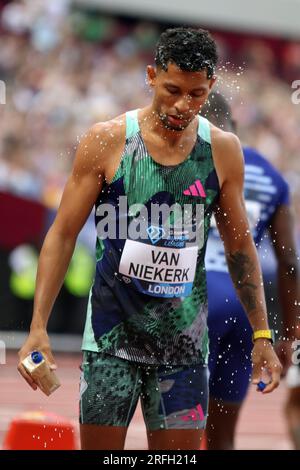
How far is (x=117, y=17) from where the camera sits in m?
15.9

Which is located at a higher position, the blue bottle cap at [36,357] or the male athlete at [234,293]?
the male athlete at [234,293]

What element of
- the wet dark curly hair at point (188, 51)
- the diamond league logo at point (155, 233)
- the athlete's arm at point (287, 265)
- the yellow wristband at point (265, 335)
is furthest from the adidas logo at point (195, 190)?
the athlete's arm at point (287, 265)

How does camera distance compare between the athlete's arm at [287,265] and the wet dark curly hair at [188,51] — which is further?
the athlete's arm at [287,265]

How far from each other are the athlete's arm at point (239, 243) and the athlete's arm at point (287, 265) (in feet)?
4.51

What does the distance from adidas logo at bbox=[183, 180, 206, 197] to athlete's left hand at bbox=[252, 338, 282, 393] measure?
→ 65 centimetres

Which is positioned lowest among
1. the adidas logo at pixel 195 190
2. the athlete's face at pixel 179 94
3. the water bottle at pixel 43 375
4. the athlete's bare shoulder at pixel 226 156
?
the water bottle at pixel 43 375

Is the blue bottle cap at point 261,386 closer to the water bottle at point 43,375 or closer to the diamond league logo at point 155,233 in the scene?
the diamond league logo at point 155,233

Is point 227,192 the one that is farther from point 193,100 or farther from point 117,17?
→ point 117,17

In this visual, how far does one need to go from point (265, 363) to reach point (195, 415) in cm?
35

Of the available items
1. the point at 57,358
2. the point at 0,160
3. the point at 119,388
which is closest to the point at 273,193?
the point at 119,388

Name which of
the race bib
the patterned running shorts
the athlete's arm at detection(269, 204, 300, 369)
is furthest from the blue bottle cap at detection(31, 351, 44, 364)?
the athlete's arm at detection(269, 204, 300, 369)

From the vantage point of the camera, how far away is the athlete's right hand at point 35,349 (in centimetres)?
433

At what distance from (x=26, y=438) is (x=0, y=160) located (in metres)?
5.20

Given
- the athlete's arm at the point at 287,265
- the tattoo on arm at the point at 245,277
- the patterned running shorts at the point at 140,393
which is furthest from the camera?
the athlete's arm at the point at 287,265
